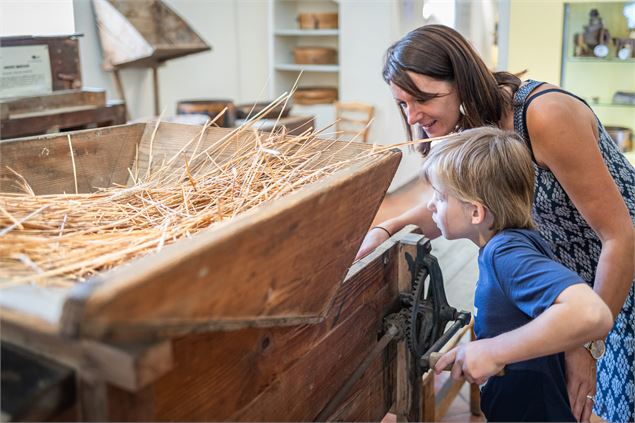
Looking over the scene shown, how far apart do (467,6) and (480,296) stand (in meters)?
6.23

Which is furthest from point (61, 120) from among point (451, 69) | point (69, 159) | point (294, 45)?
point (294, 45)

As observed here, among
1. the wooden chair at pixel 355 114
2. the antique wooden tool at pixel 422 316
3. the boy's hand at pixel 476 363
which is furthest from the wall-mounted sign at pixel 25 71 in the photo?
the wooden chair at pixel 355 114

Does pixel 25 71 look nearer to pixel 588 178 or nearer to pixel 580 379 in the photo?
pixel 588 178

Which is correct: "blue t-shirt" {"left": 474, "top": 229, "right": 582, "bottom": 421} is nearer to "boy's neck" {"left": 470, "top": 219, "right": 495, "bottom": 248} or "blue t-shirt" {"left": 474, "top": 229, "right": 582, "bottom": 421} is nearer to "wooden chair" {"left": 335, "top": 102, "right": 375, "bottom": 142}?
"boy's neck" {"left": 470, "top": 219, "right": 495, "bottom": 248}

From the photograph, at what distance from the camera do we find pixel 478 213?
1256mm

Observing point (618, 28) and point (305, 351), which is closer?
point (305, 351)

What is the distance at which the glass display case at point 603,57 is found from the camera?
163 inches

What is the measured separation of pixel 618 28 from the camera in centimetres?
417

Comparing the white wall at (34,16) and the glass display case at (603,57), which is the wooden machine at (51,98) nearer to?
the white wall at (34,16)

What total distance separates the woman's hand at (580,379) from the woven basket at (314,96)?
4.77 meters

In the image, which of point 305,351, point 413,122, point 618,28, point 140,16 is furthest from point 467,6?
point 305,351

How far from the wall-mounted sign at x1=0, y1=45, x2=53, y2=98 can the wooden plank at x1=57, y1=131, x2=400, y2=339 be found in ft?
6.31

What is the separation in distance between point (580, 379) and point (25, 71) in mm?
2269

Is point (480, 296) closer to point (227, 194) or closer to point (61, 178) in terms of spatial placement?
point (227, 194)
